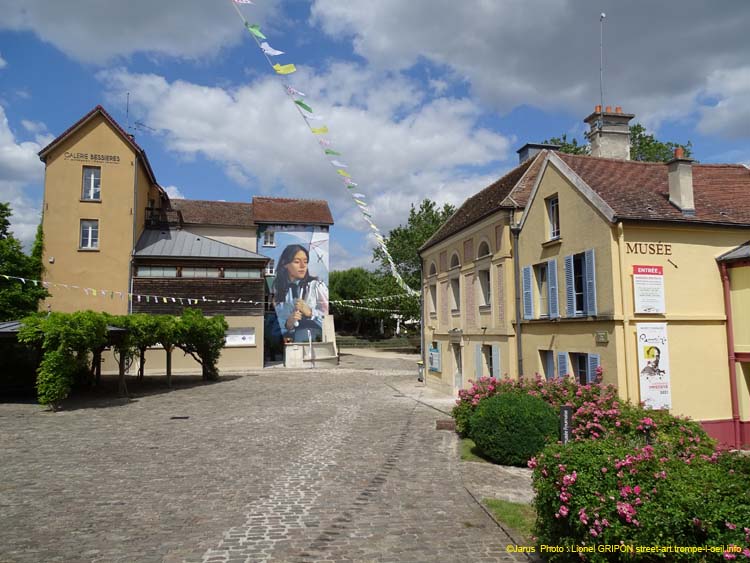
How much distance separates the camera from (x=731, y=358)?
1178cm

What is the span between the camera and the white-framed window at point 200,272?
32.5m

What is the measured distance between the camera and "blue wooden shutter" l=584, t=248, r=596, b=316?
38.9 ft

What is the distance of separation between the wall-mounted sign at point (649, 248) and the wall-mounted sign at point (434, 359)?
41.0 ft

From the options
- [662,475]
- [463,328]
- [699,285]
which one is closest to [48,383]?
[463,328]

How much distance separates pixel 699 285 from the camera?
38.9 feet

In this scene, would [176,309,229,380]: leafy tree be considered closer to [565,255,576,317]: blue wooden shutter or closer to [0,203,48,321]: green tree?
[0,203,48,321]: green tree

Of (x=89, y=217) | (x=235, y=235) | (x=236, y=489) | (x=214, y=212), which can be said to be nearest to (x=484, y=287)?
(x=236, y=489)

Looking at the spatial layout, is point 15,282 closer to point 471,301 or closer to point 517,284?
point 471,301

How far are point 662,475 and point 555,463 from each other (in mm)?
1042

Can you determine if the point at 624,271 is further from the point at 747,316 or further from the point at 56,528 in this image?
the point at 56,528

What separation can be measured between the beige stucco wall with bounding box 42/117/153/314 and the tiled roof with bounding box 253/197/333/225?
12076 millimetres

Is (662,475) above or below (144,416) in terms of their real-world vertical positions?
above

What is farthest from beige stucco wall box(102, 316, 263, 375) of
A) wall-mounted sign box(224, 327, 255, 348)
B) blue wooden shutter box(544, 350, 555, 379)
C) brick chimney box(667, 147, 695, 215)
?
brick chimney box(667, 147, 695, 215)

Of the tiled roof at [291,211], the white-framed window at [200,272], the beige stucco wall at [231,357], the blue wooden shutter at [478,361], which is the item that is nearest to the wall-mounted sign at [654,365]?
the blue wooden shutter at [478,361]
